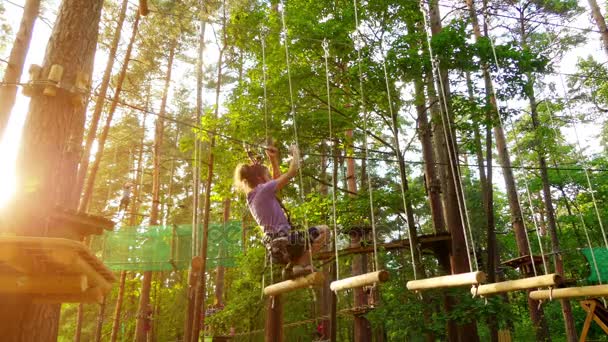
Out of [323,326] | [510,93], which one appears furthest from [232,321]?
[510,93]

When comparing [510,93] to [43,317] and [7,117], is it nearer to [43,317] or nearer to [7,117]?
[43,317]

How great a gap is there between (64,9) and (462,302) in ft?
21.0

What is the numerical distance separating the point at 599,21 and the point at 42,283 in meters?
10.5

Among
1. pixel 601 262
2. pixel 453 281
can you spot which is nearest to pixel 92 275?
pixel 453 281

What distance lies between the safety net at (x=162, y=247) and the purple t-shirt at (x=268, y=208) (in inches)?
202

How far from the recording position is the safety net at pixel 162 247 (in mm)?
8594

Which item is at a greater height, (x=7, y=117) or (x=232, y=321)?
(x=7, y=117)

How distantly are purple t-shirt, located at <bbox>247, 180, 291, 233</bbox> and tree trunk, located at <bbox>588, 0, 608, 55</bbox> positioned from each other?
27.3 feet

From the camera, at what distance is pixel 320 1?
760 centimetres

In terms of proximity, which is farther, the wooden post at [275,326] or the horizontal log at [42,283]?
the wooden post at [275,326]

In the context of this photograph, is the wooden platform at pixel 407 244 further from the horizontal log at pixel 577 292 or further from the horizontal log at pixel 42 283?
the horizontal log at pixel 42 283

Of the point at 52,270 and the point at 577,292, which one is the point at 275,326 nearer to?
the point at 577,292

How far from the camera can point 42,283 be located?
2.66 m

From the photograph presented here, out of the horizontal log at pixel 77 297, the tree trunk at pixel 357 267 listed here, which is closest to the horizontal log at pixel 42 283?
the horizontal log at pixel 77 297
